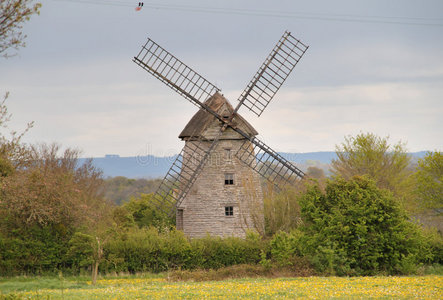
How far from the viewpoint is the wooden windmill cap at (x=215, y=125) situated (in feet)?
107

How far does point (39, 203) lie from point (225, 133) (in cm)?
1168

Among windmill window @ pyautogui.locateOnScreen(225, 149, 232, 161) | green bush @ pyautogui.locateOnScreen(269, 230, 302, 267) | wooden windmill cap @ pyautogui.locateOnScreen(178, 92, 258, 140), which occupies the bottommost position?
green bush @ pyautogui.locateOnScreen(269, 230, 302, 267)

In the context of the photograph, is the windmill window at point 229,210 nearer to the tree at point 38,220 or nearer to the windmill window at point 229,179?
the windmill window at point 229,179

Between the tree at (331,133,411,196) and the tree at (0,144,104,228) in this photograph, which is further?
the tree at (331,133,411,196)

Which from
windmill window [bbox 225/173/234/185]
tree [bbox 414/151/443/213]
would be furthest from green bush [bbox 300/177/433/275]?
tree [bbox 414/151/443/213]

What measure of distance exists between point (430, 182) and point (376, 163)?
15.4 ft

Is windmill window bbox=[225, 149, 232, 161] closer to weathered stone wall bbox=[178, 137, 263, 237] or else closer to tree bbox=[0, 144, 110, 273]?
weathered stone wall bbox=[178, 137, 263, 237]

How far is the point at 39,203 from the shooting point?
1026 inches

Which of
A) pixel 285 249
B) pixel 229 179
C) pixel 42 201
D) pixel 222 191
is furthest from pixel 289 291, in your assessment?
pixel 229 179

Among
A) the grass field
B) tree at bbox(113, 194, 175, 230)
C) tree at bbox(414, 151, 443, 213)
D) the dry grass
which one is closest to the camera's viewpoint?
the grass field

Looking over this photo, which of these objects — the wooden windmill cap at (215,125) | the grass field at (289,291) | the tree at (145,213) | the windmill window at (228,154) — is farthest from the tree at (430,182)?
the grass field at (289,291)

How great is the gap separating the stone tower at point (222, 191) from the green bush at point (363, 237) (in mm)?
8419

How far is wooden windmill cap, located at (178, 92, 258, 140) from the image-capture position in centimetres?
3256

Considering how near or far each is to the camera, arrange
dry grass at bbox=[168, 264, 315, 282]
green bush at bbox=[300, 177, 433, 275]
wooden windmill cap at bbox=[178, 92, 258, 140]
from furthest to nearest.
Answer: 1. wooden windmill cap at bbox=[178, 92, 258, 140]
2. green bush at bbox=[300, 177, 433, 275]
3. dry grass at bbox=[168, 264, 315, 282]
